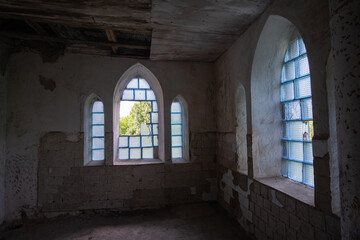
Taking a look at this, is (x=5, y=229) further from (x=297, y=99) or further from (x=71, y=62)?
(x=297, y=99)

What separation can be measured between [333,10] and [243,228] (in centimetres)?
323

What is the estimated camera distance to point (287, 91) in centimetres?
282

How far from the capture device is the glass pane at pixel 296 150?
260cm

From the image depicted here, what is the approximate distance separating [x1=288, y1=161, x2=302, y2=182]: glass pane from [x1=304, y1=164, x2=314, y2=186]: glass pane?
0.10 m

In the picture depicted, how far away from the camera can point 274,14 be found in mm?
2424

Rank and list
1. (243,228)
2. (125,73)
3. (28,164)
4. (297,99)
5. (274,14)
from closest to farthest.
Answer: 1. (274,14)
2. (297,99)
3. (243,228)
4. (28,164)
5. (125,73)

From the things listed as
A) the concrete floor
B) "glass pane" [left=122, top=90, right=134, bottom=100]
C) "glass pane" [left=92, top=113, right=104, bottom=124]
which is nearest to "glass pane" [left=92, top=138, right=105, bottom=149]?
"glass pane" [left=92, top=113, right=104, bottom=124]

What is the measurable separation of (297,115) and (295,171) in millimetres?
773

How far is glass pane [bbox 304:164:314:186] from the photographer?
2.38 m

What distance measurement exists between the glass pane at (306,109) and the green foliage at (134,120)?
3348 millimetres

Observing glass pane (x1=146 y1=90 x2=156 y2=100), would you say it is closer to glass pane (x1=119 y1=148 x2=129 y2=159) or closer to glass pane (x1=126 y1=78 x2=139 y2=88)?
glass pane (x1=126 y1=78 x2=139 y2=88)

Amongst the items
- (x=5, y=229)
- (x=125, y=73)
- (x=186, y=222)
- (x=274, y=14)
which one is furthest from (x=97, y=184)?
(x=274, y=14)

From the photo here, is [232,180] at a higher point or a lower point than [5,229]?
higher

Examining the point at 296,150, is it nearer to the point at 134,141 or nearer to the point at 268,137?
the point at 268,137
